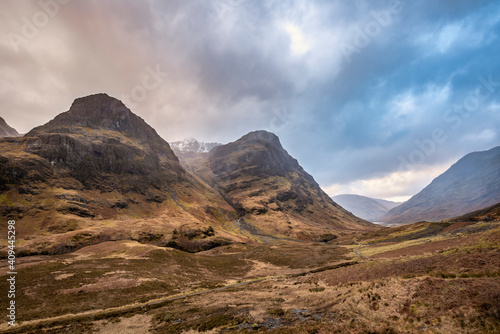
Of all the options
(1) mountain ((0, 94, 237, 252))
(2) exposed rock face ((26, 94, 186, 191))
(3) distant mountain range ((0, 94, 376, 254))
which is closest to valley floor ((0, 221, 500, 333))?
(3) distant mountain range ((0, 94, 376, 254))

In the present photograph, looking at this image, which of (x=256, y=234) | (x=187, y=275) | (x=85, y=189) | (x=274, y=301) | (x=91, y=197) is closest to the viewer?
(x=274, y=301)

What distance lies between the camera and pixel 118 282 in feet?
150

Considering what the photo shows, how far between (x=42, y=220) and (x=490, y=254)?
477 feet

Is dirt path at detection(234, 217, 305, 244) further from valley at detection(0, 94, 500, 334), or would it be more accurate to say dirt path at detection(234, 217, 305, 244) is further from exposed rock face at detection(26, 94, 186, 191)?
exposed rock face at detection(26, 94, 186, 191)

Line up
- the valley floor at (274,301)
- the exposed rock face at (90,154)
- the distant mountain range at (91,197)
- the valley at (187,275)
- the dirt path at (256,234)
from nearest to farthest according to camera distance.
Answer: the valley floor at (274,301)
the valley at (187,275)
the distant mountain range at (91,197)
the exposed rock face at (90,154)
the dirt path at (256,234)

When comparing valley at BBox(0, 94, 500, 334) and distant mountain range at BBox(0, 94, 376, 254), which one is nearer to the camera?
valley at BBox(0, 94, 500, 334)

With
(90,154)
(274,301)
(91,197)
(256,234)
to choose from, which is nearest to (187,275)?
(274,301)

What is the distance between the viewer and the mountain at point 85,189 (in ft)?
309

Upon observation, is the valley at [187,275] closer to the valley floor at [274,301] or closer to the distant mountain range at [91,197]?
the valley floor at [274,301]

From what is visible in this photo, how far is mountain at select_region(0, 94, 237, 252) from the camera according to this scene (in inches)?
3713

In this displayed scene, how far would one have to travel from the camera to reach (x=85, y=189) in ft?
447

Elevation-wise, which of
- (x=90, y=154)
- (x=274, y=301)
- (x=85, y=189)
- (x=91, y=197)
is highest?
(x=90, y=154)

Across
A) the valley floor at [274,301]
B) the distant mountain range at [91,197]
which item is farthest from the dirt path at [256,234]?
the valley floor at [274,301]

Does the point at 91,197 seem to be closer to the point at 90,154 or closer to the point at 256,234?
the point at 90,154
